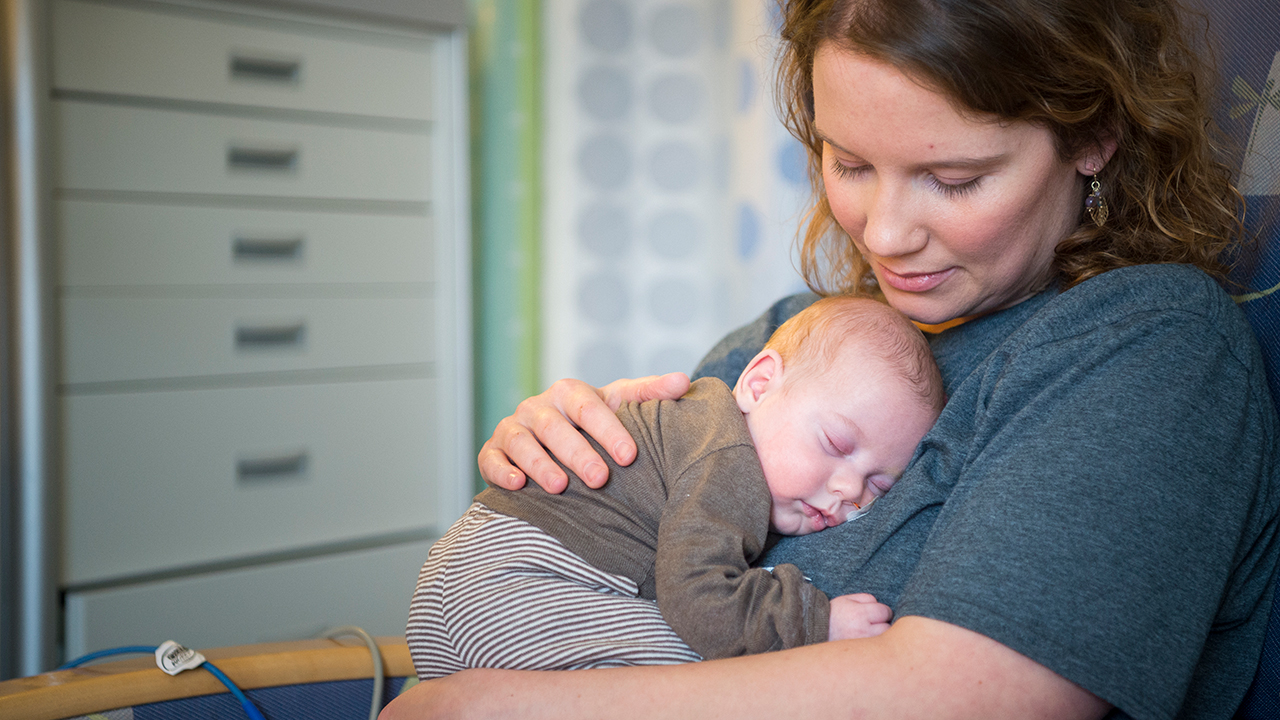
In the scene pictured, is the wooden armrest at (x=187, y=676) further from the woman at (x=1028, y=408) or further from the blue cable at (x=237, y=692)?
the woman at (x=1028, y=408)

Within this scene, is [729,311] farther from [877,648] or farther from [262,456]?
[877,648]

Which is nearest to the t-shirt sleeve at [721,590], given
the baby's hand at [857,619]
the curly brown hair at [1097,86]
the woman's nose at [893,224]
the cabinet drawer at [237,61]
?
the baby's hand at [857,619]

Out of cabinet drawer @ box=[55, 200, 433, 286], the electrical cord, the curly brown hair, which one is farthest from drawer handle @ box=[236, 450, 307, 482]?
the curly brown hair

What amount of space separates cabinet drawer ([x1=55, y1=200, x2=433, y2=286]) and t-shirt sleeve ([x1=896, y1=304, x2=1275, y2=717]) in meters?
1.59

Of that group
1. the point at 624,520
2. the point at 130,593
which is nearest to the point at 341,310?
the point at 130,593

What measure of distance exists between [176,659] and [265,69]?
1.38 m

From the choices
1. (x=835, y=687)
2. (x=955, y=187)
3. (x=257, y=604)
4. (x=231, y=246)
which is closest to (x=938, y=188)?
(x=955, y=187)

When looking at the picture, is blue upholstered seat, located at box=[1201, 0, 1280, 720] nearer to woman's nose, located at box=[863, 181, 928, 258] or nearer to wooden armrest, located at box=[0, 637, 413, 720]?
woman's nose, located at box=[863, 181, 928, 258]

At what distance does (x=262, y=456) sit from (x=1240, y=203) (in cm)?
172

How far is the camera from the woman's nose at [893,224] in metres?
0.78

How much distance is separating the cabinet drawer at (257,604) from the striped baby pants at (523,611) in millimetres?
1192

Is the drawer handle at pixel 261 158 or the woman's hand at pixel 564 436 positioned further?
the drawer handle at pixel 261 158

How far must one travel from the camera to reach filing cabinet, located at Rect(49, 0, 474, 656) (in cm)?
168

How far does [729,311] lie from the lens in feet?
8.12
